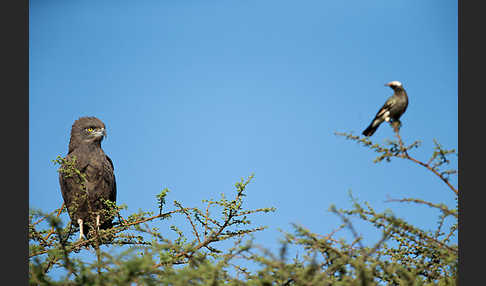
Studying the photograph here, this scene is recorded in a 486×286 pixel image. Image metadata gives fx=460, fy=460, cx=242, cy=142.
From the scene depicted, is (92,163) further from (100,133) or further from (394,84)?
(394,84)

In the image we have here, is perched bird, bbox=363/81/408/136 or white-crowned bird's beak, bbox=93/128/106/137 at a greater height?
white-crowned bird's beak, bbox=93/128/106/137

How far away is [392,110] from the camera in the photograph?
4.70 meters

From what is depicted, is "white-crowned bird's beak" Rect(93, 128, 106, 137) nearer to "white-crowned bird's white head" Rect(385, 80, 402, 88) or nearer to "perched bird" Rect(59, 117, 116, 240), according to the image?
"perched bird" Rect(59, 117, 116, 240)

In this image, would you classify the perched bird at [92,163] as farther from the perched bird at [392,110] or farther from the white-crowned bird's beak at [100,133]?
the perched bird at [392,110]

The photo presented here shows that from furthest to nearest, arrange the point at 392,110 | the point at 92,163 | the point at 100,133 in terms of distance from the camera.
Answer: the point at 100,133 < the point at 92,163 < the point at 392,110

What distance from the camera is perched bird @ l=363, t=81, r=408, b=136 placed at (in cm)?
463

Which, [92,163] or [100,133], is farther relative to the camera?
[100,133]

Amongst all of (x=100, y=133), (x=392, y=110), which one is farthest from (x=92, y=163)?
(x=392, y=110)

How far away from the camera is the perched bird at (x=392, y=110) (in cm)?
463

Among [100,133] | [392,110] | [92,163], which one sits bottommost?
[392,110]

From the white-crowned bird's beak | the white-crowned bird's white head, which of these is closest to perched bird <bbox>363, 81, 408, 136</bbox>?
the white-crowned bird's white head

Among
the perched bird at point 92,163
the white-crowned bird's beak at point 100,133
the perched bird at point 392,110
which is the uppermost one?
the white-crowned bird's beak at point 100,133

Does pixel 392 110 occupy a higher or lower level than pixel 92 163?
lower

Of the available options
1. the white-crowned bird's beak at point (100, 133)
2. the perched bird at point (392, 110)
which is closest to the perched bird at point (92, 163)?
the white-crowned bird's beak at point (100, 133)
